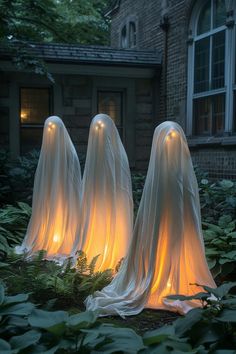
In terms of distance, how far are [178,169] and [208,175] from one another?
5.72 meters

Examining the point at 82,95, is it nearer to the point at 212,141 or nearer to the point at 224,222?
the point at 212,141

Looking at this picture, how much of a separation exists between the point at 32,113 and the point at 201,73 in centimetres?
422

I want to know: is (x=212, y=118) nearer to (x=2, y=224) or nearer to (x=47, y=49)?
(x=47, y=49)

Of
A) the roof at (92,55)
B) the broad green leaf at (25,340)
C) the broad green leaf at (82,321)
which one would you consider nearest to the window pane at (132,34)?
the roof at (92,55)

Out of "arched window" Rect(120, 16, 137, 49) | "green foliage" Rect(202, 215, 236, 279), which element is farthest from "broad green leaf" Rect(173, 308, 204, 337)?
"arched window" Rect(120, 16, 137, 49)

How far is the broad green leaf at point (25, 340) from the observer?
8.50ft

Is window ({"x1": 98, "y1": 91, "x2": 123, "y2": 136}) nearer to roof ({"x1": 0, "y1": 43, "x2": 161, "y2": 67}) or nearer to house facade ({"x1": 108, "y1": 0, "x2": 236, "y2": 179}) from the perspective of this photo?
roof ({"x1": 0, "y1": 43, "x2": 161, "y2": 67})

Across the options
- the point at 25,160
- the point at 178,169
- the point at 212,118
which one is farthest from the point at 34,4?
the point at 178,169

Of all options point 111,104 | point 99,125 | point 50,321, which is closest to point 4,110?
point 111,104

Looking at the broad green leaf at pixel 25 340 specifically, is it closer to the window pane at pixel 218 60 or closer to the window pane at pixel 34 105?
the window pane at pixel 218 60

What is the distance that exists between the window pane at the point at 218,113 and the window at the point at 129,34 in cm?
518

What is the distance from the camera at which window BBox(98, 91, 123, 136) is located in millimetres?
12562

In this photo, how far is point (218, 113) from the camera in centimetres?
1062

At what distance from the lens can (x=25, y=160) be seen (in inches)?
442
